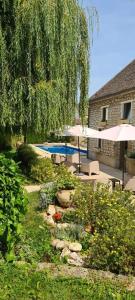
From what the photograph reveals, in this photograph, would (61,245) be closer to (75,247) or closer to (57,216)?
(75,247)

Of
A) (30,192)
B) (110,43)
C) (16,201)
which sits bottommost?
(30,192)

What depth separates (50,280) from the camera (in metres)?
5.25

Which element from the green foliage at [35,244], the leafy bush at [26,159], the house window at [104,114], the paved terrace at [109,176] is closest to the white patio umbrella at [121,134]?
the paved terrace at [109,176]

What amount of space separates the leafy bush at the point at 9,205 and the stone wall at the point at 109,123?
14.9m

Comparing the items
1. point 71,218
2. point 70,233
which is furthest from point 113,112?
point 70,233

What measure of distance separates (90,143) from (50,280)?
24.0 metres

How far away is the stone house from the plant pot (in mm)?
10994

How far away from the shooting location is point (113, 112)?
23.6 meters

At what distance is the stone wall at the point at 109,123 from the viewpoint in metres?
21.7

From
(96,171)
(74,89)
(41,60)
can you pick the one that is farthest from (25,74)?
(96,171)

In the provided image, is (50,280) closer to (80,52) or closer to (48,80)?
(48,80)

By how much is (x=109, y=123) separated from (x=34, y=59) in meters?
13.0

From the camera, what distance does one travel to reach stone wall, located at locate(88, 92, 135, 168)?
2169 centimetres

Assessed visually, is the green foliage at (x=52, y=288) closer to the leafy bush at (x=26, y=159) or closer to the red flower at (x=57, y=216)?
the red flower at (x=57, y=216)
